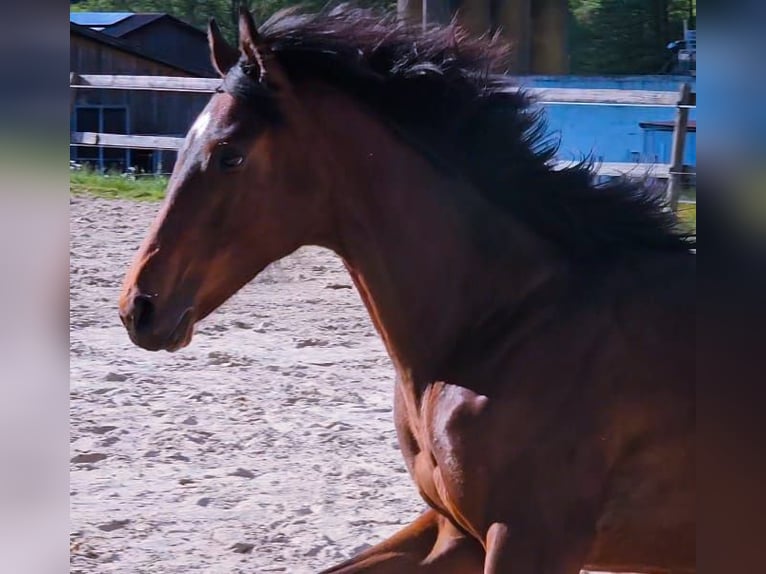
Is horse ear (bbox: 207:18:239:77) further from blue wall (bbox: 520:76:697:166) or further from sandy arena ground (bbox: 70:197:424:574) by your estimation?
blue wall (bbox: 520:76:697:166)

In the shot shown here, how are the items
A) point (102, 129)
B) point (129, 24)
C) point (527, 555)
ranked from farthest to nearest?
point (129, 24) < point (102, 129) < point (527, 555)

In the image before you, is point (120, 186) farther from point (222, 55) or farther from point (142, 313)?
point (142, 313)

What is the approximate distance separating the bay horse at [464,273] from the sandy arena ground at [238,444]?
1.23ft

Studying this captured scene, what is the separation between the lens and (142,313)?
228cm

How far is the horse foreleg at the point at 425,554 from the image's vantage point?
2482 millimetres

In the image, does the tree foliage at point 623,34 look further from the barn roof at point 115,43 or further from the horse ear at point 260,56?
the horse ear at point 260,56

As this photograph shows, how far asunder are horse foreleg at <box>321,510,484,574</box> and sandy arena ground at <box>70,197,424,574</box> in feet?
2.24

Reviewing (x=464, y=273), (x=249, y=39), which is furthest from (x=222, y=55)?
(x=464, y=273)

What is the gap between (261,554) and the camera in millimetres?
3465

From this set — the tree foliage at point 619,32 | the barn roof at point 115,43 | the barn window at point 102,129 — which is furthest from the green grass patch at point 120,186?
the barn roof at point 115,43

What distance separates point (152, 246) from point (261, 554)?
146cm

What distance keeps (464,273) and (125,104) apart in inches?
538

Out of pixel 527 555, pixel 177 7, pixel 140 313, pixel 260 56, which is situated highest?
pixel 177 7
